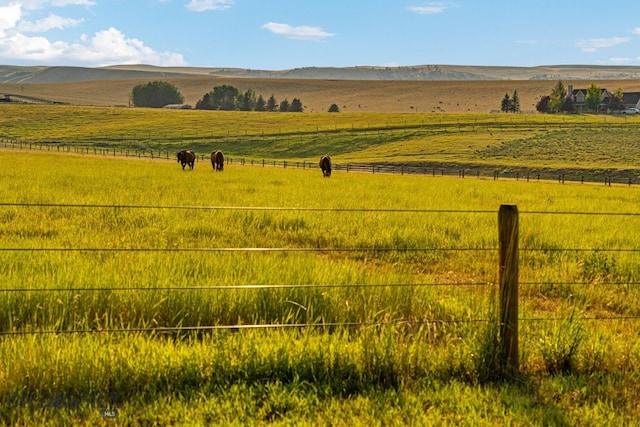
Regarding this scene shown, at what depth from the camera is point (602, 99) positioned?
5723 inches

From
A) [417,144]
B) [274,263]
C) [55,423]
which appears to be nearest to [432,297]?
[274,263]

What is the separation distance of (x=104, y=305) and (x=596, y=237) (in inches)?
421

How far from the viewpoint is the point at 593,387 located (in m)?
4.97

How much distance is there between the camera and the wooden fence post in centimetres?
519

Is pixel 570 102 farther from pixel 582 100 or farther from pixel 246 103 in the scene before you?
pixel 246 103

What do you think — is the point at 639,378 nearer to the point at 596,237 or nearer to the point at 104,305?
the point at 104,305

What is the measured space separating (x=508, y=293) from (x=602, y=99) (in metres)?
160

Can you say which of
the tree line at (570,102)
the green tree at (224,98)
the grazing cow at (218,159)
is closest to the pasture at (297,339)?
the grazing cow at (218,159)

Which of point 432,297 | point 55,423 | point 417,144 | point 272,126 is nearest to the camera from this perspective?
point 55,423

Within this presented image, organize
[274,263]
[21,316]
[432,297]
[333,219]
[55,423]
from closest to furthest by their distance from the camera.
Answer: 1. [55,423]
2. [21,316]
3. [432,297]
4. [274,263]
5. [333,219]

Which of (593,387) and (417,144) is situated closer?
(593,387)

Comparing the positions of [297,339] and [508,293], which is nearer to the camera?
[508,293]

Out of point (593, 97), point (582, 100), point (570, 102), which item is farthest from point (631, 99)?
point (570, 102)

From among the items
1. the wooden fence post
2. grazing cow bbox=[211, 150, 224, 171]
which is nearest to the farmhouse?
grazing cow bbox=[211, 150, 224, 171]
